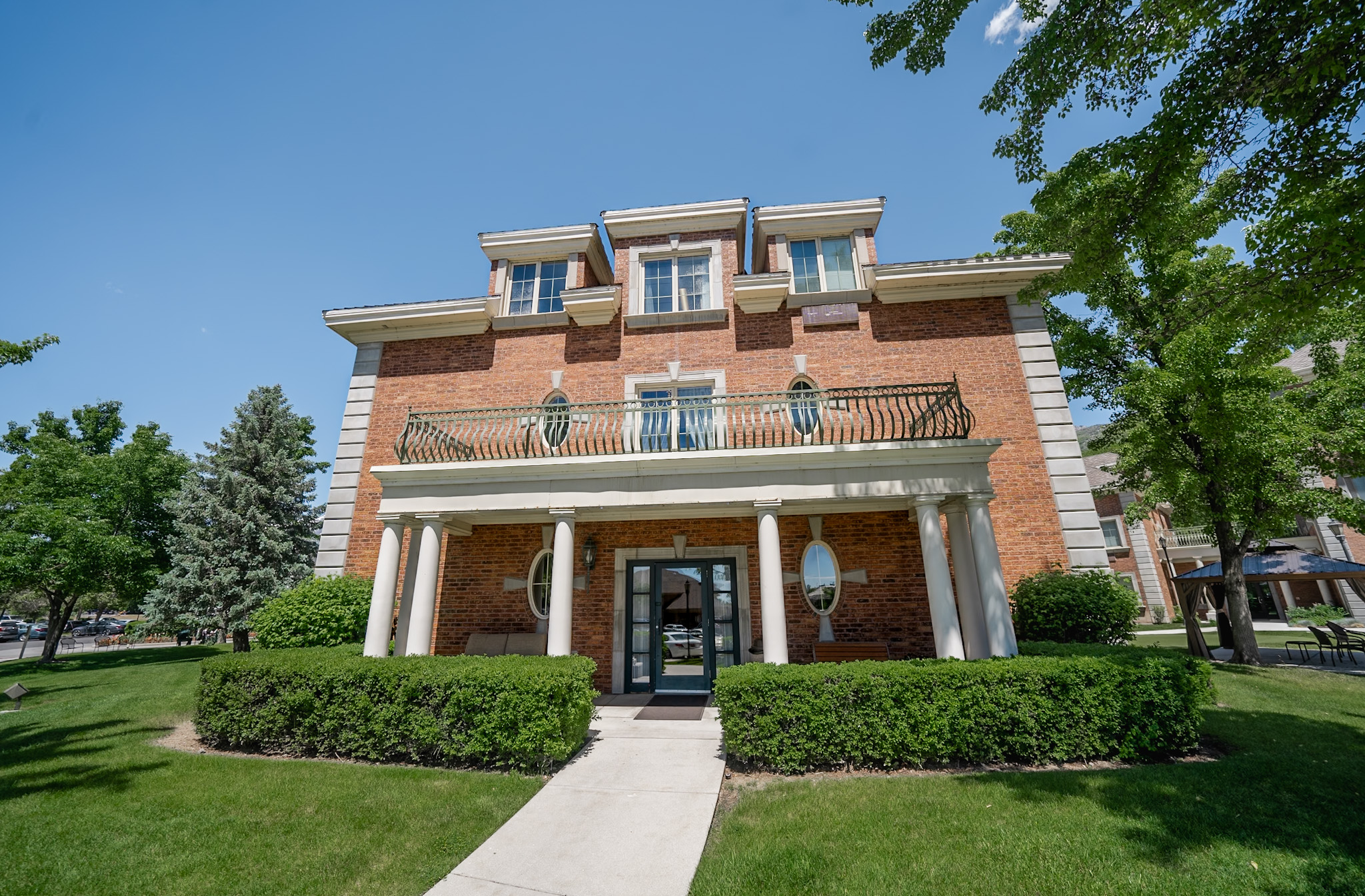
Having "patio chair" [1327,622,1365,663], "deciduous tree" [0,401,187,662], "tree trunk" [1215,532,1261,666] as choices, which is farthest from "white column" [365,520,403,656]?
"patio chair" [1327,622,1365,663]

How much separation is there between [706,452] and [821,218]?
7.27 meters

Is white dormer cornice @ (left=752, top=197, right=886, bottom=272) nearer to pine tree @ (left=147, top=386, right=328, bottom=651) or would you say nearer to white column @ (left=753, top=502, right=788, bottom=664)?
white column @ (left=753, top=502, right=788, bottom=664)

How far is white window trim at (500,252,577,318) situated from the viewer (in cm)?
1249

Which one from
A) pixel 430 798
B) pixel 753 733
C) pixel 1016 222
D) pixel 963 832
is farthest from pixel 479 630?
pixel 1016 222

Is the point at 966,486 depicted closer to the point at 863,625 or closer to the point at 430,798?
the point at 863,625

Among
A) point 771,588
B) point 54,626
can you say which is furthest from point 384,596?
point 54,626

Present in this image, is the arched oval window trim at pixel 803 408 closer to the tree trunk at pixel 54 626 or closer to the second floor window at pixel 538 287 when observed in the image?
the second floor window at pixel 538 287

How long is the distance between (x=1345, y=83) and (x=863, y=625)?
8.75 m

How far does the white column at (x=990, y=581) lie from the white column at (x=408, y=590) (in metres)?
8.68

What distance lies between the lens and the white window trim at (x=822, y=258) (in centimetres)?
1183

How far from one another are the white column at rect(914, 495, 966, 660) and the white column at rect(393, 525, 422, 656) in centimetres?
795

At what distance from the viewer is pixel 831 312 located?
11461 mm

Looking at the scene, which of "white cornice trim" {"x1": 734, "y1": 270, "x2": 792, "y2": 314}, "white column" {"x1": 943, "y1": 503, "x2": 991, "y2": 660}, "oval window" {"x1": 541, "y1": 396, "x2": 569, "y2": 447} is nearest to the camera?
"white column" {"x1": 943, "y1": 503, "x2": 991, "y2": 660}

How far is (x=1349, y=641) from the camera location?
41.9 feet
